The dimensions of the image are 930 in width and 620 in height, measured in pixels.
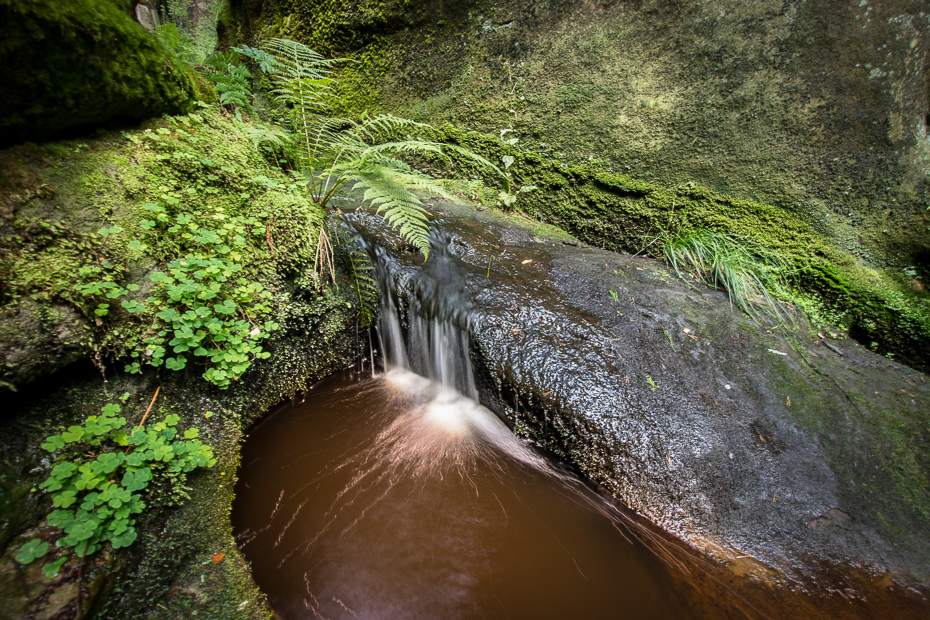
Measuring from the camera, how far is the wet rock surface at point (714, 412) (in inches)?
70.3

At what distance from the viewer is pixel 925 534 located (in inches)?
69.8

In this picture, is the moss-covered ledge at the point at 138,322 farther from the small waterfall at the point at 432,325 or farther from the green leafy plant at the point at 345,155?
the small waterfall at the point at 432,325

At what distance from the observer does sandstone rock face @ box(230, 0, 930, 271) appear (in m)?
2.92

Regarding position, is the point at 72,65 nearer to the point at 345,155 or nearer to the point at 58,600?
the point at 345,155

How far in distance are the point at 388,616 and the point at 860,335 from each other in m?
3.93

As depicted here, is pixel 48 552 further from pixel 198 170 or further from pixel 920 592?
pixel 920 592

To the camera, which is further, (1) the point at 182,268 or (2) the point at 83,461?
(1) the point at 182,268

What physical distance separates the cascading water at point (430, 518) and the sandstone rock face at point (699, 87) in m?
2.65

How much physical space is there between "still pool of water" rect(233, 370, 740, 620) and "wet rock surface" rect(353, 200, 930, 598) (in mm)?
268

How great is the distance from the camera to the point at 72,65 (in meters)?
1.65

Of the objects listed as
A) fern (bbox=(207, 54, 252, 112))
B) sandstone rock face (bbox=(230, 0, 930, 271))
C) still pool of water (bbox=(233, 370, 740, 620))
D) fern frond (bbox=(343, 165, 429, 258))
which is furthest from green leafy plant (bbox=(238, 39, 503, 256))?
sandstone rock face (bbox=(230, 0, 930, 271))

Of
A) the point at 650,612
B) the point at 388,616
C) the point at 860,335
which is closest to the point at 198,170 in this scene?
the point at 388,616

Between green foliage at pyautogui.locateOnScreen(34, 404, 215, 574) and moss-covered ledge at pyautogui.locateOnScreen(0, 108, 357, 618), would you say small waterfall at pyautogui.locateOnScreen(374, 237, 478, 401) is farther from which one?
green foliage at pyautogui.locateOnScreen(34, 404, 215, 574)

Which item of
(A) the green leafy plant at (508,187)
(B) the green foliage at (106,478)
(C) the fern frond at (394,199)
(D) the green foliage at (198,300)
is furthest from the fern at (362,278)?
(A) the green leafy plant at (508,187)
